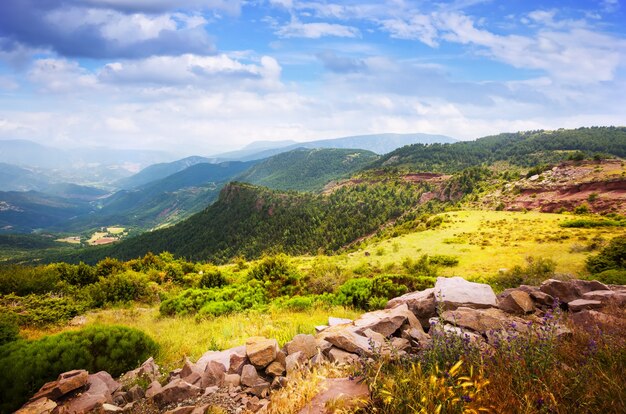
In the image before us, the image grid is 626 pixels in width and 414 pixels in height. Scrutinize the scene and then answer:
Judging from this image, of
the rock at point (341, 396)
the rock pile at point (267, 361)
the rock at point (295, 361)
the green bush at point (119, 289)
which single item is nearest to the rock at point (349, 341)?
the rock pile at point (267, 361)

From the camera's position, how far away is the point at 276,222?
10219 cm

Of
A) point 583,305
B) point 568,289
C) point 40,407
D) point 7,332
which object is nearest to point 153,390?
point 40,407

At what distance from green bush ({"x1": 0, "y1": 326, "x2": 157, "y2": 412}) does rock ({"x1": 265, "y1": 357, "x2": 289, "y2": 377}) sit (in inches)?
136

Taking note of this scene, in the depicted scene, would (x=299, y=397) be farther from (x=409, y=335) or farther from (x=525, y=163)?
(x=525, y=163)

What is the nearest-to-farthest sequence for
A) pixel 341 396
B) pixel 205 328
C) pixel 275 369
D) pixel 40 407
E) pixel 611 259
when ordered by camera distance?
1. pixel 341 396
2. pixel 40 407
3. pixel 275 369
4. pixel 205 328
5. pixel 611 259

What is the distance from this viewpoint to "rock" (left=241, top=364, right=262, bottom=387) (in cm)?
574

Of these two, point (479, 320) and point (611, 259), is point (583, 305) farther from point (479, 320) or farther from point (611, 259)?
point (611, 259)

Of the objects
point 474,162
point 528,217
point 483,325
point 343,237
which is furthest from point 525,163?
point 483,325

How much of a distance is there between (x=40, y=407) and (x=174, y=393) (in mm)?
2182

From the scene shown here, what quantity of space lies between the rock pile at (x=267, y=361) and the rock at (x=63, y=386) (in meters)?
0.02

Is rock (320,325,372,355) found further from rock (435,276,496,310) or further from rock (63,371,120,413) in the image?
rock (63,371,120,413)

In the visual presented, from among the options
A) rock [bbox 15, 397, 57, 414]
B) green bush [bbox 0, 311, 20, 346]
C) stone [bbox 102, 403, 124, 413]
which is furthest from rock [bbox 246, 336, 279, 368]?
green bush [bbox 0, 311, 20, 346]

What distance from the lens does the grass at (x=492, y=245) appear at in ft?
64.2

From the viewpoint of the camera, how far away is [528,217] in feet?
117
